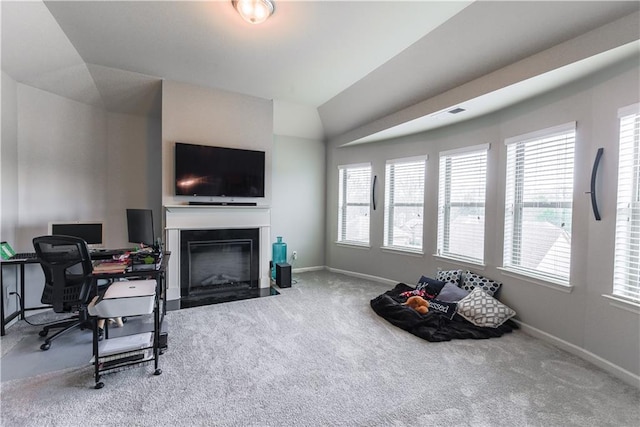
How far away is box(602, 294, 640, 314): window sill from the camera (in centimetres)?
211

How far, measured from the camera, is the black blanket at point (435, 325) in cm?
283

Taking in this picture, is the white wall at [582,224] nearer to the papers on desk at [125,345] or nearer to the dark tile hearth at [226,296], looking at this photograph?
the dark tile hearth at [226,296]

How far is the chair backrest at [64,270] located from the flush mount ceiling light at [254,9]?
244 centimetres

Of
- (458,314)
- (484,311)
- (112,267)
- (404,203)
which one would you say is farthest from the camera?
(404,203)

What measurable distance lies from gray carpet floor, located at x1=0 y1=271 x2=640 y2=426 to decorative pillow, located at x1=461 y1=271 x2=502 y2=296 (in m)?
0.52

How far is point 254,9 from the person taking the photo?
7.72 ft

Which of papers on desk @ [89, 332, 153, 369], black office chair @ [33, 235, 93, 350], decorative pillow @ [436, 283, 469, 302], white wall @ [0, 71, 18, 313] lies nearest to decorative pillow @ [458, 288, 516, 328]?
decorative pillow @ [436, 283, 469, 302]

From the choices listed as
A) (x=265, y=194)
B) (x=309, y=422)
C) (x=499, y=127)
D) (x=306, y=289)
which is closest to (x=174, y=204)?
(x=265, y=194)

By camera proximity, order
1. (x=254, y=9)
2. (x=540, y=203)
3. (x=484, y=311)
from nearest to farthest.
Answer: (x=254, y=9) < (x=540, y=203) < (x=484, y=311)

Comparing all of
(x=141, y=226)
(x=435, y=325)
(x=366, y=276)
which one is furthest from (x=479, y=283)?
(x=141, y=226)

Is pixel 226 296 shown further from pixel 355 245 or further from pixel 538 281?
pixel 538 281

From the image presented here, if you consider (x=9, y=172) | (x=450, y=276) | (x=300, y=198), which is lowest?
(x=450, y=276)

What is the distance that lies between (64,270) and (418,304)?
364 cm

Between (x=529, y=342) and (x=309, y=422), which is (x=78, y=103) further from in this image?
(x=529, y=342)
